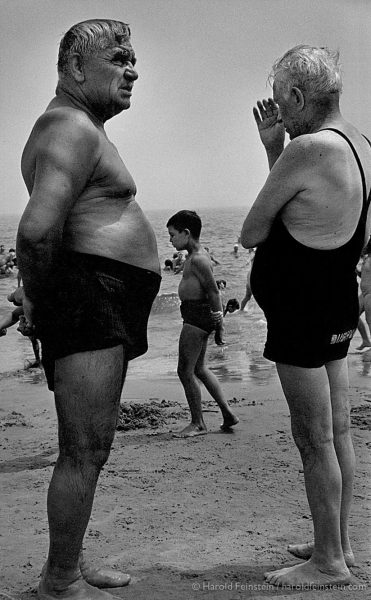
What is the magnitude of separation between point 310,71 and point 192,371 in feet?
11.8

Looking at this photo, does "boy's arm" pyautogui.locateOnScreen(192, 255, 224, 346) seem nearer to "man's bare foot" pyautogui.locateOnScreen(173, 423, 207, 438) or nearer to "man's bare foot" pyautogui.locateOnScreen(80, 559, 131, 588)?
"man's bare foot" pyautogui.locateOnScreen(173, 423, 207, 438)

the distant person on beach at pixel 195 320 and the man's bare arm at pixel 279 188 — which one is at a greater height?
the man's bare arm at pixel 279 188

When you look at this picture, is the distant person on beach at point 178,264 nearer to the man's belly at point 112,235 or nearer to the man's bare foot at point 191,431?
the man's bare foot at point 191,431

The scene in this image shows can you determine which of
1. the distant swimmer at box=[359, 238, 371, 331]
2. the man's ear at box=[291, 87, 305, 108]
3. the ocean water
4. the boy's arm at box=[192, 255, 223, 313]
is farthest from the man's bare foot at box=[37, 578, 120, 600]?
the distant swimmer at box=[359, 238, 371, 331]

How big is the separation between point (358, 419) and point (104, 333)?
369 cm

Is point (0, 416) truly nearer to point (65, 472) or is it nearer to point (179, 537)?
point (179, 537)

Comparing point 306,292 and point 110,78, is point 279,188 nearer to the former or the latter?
point 306,292

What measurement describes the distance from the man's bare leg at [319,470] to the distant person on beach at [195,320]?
2855 millimetres

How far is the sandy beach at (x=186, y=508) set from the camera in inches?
131

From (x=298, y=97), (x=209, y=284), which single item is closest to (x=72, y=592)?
(x=298, y=97)

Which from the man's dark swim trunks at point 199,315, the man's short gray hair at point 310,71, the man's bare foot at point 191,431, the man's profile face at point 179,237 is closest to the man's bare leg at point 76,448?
the man's short gray hair at point 310,71

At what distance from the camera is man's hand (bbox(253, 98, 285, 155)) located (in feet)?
11.6

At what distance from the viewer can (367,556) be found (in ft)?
11.4

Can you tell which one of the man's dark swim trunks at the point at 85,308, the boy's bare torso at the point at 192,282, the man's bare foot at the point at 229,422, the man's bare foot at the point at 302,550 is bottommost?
the man's bare foot at the point at 229,422
